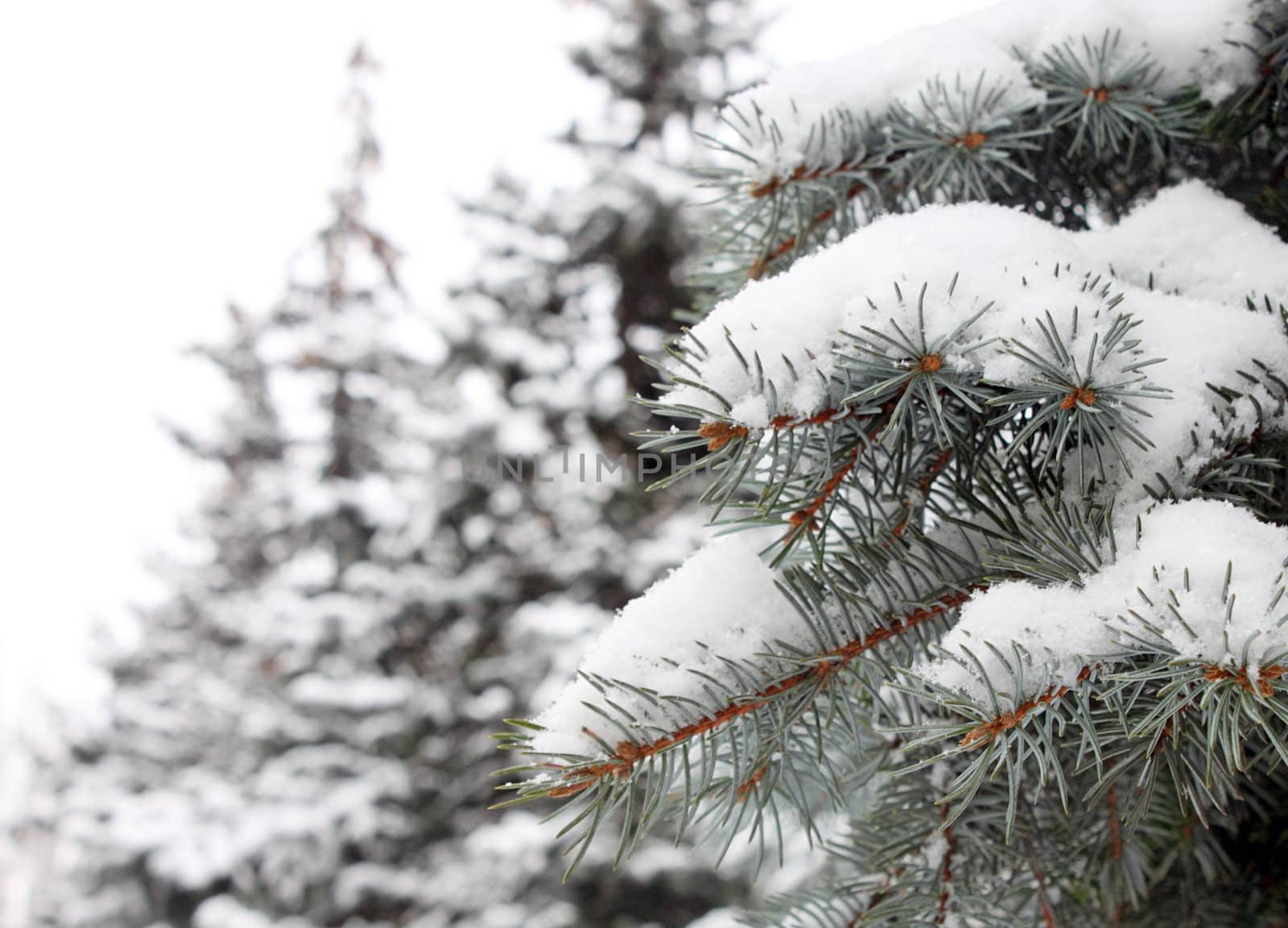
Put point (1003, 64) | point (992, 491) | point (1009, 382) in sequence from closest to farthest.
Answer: point (1009, 382)
point (992, 491)
point (1003, 64)

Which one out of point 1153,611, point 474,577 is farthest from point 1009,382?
point 474,577

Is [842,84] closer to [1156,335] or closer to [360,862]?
[1156,335]

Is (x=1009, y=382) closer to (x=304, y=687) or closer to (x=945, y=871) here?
(x=945, y=871)

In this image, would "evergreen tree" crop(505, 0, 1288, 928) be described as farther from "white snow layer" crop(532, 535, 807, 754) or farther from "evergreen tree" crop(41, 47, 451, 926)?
"evergreen tree" crop(41, 47, 451, 926)

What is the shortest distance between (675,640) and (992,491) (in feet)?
0.93

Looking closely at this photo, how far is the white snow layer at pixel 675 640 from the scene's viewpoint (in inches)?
22.5

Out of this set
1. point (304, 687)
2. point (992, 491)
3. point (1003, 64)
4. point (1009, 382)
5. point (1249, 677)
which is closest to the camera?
point (1249, 677)

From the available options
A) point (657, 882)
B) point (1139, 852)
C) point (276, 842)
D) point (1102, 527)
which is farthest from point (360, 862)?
point (1102, 527)

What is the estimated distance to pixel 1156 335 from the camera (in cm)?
60

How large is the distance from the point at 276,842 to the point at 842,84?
4.62m

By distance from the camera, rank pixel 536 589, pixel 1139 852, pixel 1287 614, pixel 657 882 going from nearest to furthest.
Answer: pixel 1287 614
pixel 1139 852
pixel 657 882
pixel 536 589

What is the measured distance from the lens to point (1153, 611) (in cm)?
45

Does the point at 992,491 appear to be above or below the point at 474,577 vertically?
above

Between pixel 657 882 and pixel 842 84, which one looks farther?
pixel 657 882
